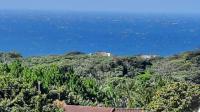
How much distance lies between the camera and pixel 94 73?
206 ft

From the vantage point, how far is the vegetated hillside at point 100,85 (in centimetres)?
2648

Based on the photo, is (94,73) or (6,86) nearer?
(6,86)

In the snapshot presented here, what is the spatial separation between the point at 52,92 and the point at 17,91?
8.45 m

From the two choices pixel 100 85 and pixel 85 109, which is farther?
pixel 100 85

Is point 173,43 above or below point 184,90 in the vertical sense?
below

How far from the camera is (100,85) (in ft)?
158

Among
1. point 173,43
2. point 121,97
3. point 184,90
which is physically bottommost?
point 173,43

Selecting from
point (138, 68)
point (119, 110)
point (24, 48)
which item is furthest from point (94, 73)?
point (24, 48)

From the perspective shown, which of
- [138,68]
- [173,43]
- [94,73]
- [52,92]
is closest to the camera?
[52,92]

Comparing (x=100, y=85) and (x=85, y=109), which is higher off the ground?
(x=85, y=109)

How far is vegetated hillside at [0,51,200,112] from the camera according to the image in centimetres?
2648

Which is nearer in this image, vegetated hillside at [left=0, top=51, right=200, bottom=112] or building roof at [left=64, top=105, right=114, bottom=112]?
vegetated hillside at [left=0, top=51, right=200, bottom=112]

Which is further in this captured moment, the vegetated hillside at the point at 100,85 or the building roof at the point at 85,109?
the building roof at the point at 85,109

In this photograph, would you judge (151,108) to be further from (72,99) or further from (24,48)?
(24,48)
